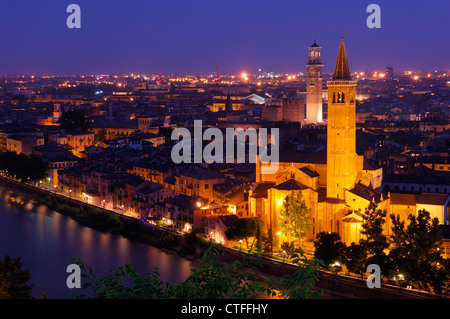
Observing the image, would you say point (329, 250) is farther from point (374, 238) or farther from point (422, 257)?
point (422, 257)

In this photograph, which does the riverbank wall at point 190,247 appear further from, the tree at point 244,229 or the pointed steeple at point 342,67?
the pointed steeple at point 342,67

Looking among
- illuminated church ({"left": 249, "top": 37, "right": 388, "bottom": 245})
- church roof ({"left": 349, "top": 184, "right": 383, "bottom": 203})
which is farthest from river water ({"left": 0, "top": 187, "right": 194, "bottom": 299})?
church roof ({"left": 349, "top": 184, "right": 383, "bottom": 203})

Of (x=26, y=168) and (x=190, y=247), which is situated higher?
(x=26, y=168)

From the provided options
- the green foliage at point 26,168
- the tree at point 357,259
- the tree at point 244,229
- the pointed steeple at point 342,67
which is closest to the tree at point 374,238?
the tree at point 357,259

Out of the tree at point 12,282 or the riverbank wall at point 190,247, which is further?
the riverbank wall at point 190,247

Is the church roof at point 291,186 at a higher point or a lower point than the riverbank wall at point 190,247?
higher

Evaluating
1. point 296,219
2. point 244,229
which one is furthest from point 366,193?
point 244,229

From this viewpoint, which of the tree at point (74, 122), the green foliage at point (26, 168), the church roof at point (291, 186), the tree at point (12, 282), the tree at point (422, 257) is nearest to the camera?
the tree at point (12, 282)
